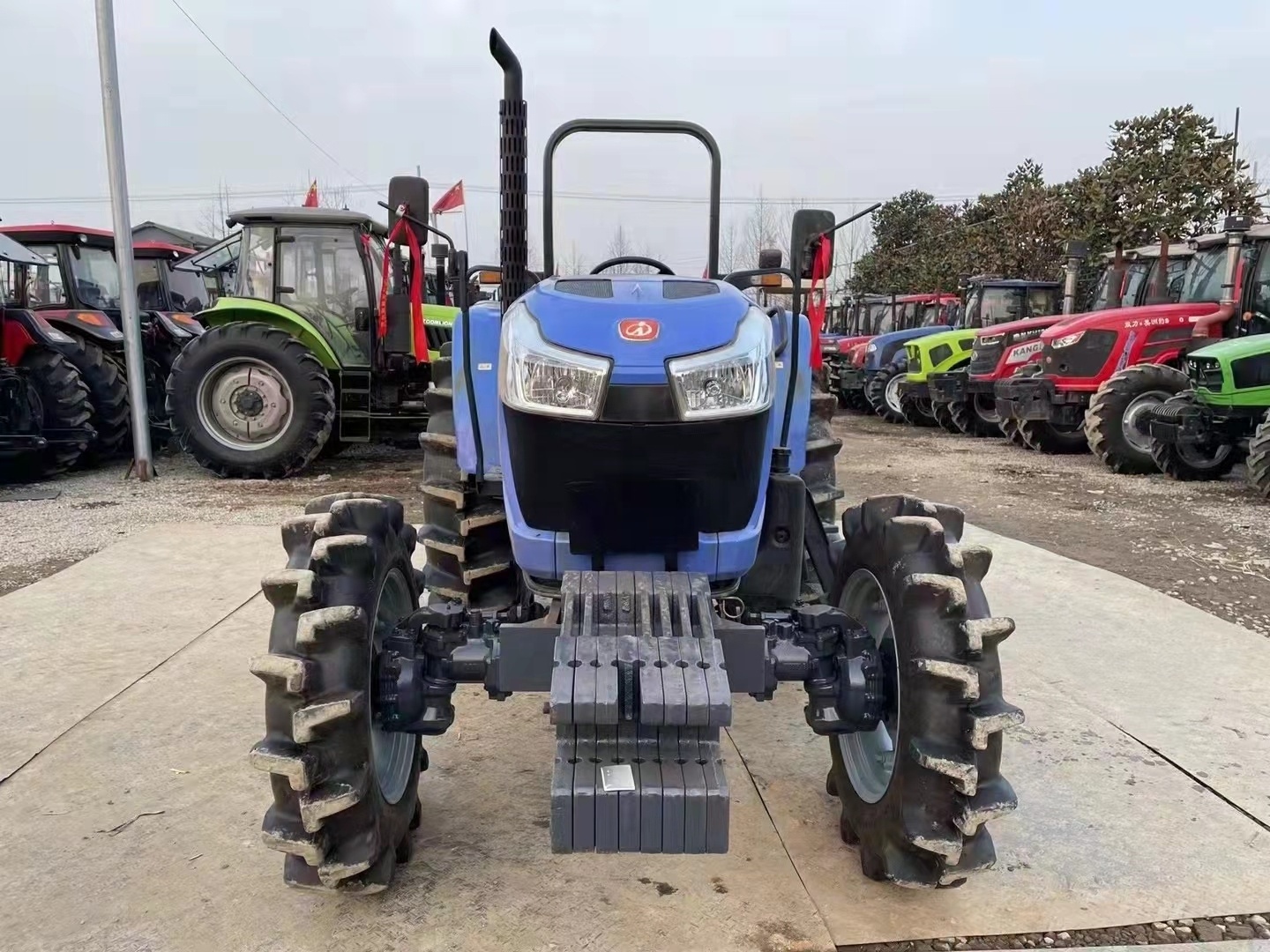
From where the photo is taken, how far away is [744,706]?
11.7ft

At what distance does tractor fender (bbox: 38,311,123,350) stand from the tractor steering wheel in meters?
7.70

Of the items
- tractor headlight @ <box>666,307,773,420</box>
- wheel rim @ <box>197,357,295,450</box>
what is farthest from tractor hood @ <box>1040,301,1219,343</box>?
tractor headlight @ <box>666,307,773,420</box>

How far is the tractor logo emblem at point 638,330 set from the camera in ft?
7.31

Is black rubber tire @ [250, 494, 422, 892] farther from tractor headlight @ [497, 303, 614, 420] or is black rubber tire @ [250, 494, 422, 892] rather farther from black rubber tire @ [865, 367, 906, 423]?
black rubber tire @ [865, 367, 906, 423]

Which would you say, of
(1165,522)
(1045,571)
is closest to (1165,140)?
(1165,522)

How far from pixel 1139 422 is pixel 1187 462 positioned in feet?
2.19

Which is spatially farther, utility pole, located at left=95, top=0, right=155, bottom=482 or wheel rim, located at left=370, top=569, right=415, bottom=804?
utility pole, located at left=95, top=0, right=155, bottom=482

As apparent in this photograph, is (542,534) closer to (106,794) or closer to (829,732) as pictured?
(829,732)

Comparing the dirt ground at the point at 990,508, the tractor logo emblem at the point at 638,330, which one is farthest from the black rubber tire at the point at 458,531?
the dirt ground at the point at 990,508

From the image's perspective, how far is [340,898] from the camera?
2.35 meters

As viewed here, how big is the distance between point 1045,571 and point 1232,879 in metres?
3.02

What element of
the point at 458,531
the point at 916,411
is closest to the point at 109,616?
the point at 458,531

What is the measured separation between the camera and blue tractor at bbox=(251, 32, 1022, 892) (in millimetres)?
1938

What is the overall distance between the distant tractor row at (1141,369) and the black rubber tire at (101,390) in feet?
29.1
